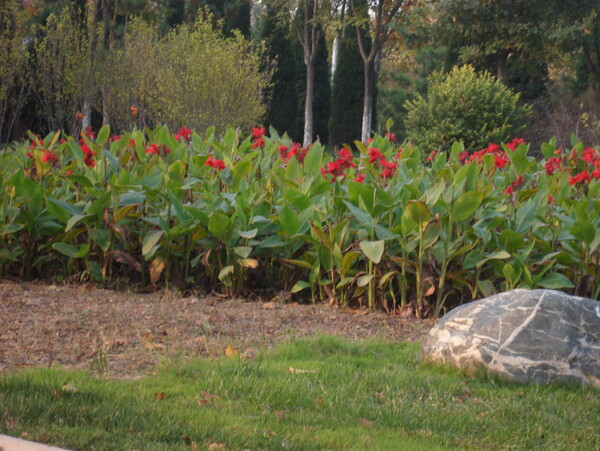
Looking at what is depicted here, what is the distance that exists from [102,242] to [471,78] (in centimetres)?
1370

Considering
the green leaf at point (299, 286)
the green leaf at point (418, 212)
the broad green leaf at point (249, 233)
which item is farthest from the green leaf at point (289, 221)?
the green leaf at point (418, 212)

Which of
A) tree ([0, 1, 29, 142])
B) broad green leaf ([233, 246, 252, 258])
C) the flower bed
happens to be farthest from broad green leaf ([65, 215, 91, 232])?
tree ([0, 1, 29, 142])

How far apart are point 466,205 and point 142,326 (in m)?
2.25

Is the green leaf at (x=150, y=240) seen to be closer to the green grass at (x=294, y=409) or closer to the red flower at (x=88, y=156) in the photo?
the red flower at (x=88, y=156)

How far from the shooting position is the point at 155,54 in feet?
69.2

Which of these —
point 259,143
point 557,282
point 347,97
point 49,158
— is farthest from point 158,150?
point 347,97

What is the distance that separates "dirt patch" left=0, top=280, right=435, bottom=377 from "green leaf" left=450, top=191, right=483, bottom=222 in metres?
0.75

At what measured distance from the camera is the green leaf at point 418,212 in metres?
4.88

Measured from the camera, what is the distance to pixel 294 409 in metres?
3.25

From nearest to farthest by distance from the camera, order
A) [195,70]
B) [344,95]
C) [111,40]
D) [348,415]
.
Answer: [348,415] < [195,70] < [111,40] < [344,95]

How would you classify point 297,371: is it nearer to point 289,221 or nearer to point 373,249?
point 373,249

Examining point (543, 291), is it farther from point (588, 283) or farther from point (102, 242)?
point (102, 242)

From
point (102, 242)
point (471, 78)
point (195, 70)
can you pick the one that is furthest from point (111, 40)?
Answer: point (102, 242)

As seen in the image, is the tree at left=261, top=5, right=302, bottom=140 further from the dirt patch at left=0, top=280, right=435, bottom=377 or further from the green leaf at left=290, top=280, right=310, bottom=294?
the dirt patch at left=0, top=280, right=435, bottom=377
